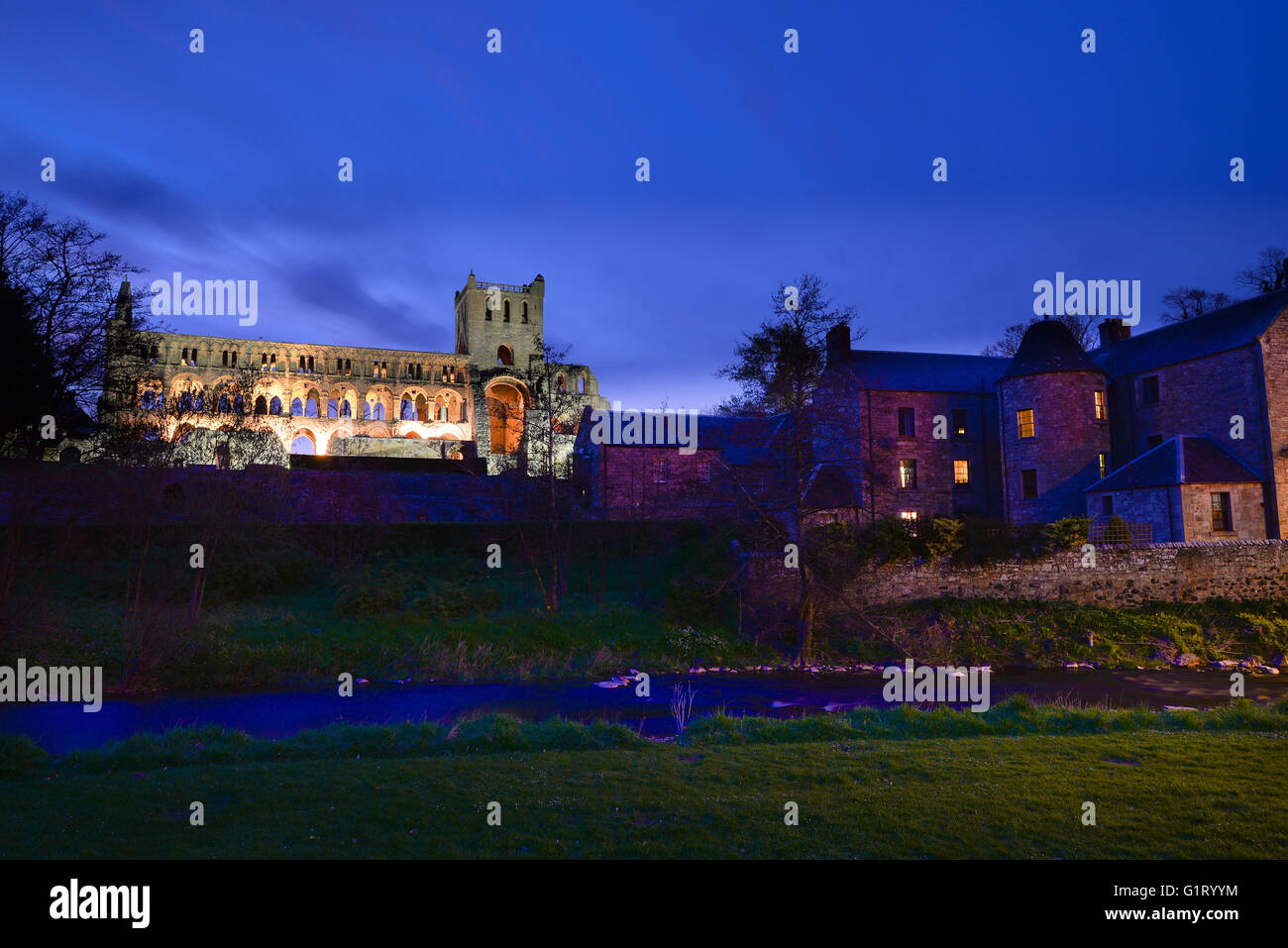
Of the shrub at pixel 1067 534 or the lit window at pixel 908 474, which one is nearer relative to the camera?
the shrub at pixel 1067 534

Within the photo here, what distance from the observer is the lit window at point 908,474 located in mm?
39750

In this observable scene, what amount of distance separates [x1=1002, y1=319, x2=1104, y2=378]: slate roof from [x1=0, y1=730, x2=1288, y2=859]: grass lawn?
28.8 metres

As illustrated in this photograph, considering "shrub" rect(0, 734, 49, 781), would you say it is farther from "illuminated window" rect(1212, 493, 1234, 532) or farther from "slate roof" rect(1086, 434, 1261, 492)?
"illuminated window" rect(1212, 493, 1234, 532)

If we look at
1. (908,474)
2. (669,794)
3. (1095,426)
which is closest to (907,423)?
(908,474)

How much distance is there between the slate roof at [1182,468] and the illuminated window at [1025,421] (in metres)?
4.15

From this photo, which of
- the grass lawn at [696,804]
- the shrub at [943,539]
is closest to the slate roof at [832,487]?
the shrub at [943,539]

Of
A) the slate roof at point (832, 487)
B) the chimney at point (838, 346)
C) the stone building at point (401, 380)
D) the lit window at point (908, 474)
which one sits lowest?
the slate roof at point (832, 487)

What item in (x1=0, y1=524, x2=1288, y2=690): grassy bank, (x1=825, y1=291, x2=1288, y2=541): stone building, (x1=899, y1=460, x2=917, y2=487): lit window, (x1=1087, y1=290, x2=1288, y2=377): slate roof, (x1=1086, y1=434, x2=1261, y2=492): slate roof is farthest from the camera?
(x1=899, y1=460, x2=917, y2=487): lit window

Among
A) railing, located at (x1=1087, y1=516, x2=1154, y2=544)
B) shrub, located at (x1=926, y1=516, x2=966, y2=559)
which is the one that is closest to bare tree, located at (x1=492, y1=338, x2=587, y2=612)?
shrub, located at (x1=926, y1=516, x2=966, y2=559)

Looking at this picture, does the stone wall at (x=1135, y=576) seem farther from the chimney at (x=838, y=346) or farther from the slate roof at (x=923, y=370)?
the chimney at (x=838, y=346)

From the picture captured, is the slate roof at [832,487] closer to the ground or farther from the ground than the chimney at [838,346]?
closer to the ground

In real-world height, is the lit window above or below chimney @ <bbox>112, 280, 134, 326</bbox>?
below

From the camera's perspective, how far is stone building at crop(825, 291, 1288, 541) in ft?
103

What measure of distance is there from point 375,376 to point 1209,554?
7055cm
